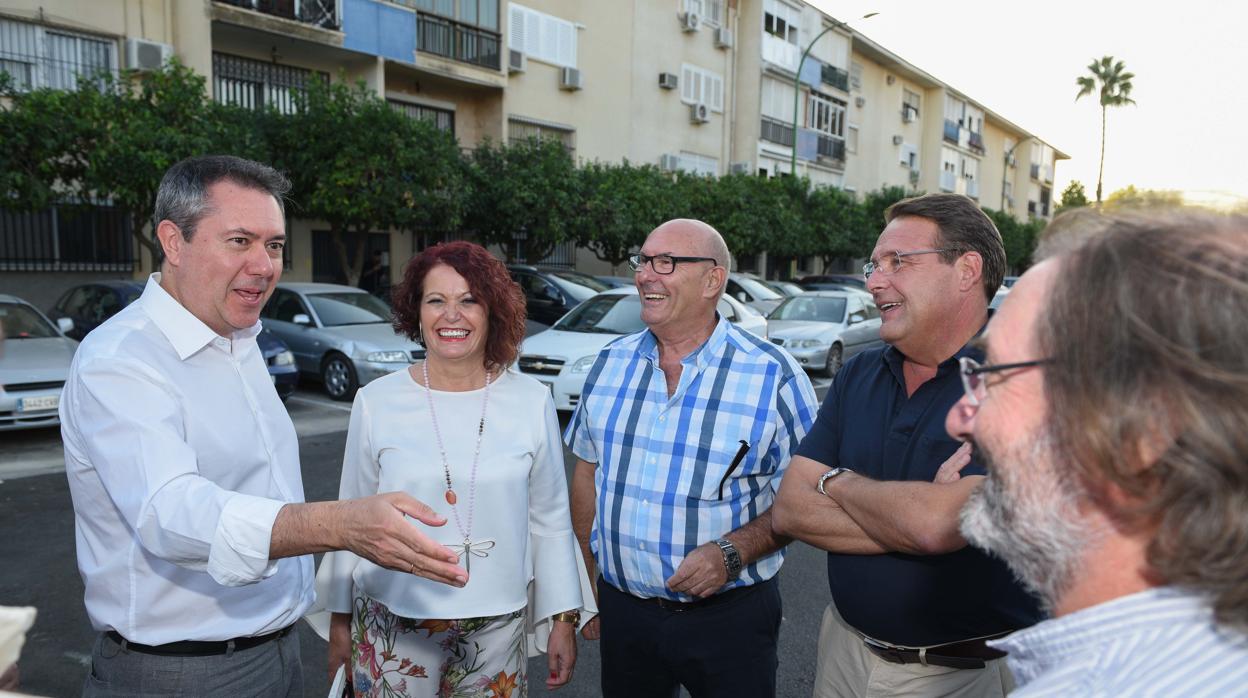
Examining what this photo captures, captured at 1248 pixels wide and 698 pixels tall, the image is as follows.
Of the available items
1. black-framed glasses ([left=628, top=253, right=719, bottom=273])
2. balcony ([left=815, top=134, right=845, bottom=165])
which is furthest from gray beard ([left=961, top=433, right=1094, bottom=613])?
balcony ([left=815, top=134, right=845, bottom=165])

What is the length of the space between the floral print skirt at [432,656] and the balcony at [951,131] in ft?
168

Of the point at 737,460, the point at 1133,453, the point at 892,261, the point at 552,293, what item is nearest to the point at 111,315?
the point at 552,293

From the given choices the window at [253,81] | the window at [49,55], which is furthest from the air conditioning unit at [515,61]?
the window at [49,55]

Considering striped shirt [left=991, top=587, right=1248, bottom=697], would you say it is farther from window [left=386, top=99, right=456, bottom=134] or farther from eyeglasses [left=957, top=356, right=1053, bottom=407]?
window [left=386, top=99, right=456, bottom=134]

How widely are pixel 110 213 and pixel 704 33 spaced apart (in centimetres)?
2099

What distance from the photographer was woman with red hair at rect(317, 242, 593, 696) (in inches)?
99.4

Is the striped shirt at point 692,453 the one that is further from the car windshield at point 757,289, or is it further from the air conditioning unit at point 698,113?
the air conditioning unit at point 698,113

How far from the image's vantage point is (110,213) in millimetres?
15227

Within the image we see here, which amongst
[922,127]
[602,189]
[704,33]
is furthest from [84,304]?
[922,127]

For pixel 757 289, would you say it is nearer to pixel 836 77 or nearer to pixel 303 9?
pixel 303 9

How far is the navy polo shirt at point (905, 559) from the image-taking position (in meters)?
2.14

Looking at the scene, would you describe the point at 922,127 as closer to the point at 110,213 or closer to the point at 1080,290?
the point at 110,213

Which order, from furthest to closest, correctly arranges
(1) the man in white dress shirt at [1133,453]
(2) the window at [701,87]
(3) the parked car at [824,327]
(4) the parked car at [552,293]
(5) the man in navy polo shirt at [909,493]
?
1. (2) the window at [701,87]
2. (4) the parked car at [552,293]
3. (3) the parked car at [824,327]
4. (5) the man in navy polo shirt at [909,493]
5. (1) the man in white dress shirt at [1133,453]

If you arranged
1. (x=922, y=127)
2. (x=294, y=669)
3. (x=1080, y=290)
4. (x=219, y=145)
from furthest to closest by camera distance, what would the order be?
(x=922, y=127) → (x=219, y=145) → (x=294, y=669) → (x=1080, y=290)
